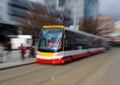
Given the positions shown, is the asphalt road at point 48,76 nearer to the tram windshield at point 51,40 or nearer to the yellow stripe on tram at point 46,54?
the yellow stripe on tram at point 46,54

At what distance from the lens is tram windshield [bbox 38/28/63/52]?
19.6 metres

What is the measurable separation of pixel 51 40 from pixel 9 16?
43705 millimetres

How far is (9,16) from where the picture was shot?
202 ft

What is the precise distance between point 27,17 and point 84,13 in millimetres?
56113

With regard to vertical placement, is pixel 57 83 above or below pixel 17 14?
below

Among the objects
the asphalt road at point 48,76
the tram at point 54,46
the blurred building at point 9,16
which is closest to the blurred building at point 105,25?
the blurred building at point 9,16

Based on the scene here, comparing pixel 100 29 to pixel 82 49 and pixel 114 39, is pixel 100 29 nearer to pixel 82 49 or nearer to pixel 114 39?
pixel 114 39

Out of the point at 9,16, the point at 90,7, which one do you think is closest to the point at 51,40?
the point at 9,16

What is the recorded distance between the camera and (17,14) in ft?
212

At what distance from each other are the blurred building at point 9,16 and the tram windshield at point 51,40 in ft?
118

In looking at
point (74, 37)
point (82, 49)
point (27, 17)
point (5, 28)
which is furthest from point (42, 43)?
point (5, 28)

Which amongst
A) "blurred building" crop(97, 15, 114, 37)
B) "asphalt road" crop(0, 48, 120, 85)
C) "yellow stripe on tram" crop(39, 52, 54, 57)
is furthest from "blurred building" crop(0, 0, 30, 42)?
"asphalt road" crop(0, 48, 120, 85)

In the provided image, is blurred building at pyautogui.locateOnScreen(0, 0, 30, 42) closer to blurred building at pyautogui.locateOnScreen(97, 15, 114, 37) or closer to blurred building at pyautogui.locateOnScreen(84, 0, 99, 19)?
blurred building at pyautogui.locateOnScreen(97, 15, 114, 37)

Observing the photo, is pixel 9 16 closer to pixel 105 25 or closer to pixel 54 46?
pixel 105 25
